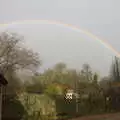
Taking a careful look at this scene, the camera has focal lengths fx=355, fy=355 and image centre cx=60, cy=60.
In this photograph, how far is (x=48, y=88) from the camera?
15438 millimetres

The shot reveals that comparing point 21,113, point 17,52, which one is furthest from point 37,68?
point 21,113

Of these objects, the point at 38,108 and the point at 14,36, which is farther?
the point at 14,36

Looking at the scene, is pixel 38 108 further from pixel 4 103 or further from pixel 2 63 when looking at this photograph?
pixel 2 63

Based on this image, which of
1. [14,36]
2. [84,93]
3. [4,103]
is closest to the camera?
[4,103]

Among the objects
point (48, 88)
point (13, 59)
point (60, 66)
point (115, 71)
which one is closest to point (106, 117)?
point (115, 71)

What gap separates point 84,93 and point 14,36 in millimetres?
4273

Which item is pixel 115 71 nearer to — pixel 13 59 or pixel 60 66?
pixel 60 66

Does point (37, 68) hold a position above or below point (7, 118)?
above

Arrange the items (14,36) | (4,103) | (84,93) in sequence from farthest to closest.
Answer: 1. (14,36)
2. (84,93)
3. (4,103)

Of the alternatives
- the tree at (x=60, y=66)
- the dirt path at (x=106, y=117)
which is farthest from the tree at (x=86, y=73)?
the dirt path at (x=106, y=117)

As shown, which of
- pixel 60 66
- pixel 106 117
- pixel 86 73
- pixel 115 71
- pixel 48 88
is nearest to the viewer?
pixel 106 117

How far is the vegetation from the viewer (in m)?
14.9

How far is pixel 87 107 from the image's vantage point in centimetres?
1545

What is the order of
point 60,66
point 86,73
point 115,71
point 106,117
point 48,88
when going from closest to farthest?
point 106,117 → point 48,88 → point 115,71 → point 86,73 → point 60,66
